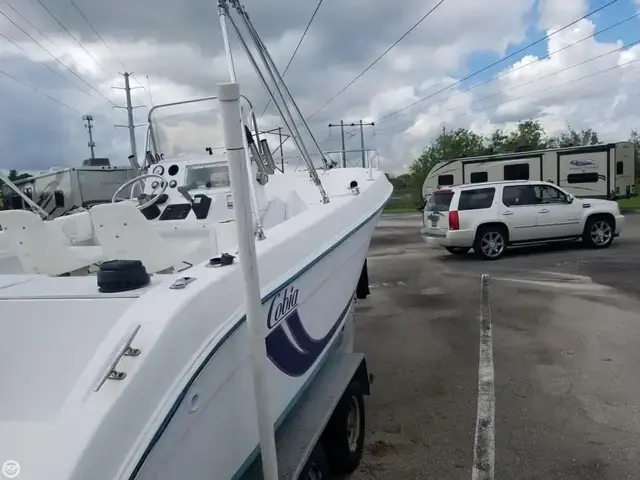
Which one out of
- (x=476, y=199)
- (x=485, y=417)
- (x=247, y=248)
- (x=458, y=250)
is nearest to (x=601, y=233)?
(x=476, y=199)

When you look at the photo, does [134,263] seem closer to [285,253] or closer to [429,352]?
[285,253]

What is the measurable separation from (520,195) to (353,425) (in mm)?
10491

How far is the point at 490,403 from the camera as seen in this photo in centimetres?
468

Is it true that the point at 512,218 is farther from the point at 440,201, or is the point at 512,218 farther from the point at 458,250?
the point at 440,201

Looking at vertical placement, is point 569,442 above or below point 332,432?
below

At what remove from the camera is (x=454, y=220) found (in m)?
12.9

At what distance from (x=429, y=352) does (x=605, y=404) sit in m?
1.95

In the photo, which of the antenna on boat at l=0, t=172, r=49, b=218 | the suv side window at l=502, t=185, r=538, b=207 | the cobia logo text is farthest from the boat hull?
the suv side window at l=502, t=185, r=538, b=207

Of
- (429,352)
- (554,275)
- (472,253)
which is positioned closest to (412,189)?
(472,253)

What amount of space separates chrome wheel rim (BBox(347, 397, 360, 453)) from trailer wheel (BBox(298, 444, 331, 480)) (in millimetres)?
496

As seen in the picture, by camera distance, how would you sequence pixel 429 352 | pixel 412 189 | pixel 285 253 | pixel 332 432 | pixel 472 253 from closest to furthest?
pixel 285 253, pixel 332 432, pixel 429 352, pixel 472 253, pixel 412 189

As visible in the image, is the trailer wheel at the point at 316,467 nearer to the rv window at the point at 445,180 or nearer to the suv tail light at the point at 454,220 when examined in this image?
the suv tail light at the point at 454,220

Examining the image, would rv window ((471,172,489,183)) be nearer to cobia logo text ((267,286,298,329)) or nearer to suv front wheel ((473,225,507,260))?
suv front wheel ((473,225,507,260))

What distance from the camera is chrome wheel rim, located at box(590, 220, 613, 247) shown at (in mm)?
13312
